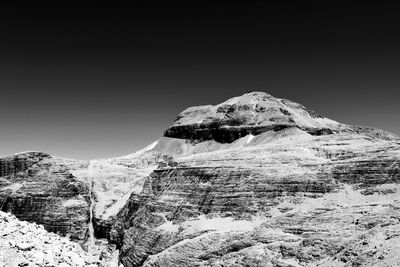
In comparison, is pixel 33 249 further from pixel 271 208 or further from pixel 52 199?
pixel 52 199

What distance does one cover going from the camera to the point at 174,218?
393 feet

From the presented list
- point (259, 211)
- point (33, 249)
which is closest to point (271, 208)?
point (259, 211)

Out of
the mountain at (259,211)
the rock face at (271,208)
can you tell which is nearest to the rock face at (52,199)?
the mountain at (259,211)

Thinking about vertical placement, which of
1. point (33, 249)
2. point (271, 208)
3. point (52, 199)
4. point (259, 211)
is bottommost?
point (259, 211)

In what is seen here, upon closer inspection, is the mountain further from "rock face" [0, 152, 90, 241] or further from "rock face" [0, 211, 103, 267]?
"rock face" [0, 211, 103, 267]

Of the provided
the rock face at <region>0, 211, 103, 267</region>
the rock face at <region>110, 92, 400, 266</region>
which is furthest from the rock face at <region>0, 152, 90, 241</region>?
the rock face at <region>0, 211, 103, 267</region>

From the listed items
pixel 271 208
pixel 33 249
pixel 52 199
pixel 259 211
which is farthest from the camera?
pixel 52 199

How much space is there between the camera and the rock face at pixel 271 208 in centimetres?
8494

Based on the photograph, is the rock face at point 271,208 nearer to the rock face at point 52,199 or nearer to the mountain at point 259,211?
the mountain at point 259,211

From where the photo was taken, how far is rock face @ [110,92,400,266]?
84.9 meters


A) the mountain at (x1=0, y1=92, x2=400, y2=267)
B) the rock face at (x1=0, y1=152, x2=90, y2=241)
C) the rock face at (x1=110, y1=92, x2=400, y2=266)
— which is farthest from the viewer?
the rock face at (x1=0, y1=152, x2=90, y2=241)

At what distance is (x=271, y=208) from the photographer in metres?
107

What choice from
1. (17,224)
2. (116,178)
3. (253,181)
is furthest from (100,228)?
(17,224)

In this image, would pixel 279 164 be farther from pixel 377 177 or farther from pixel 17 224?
pixel 17 224
